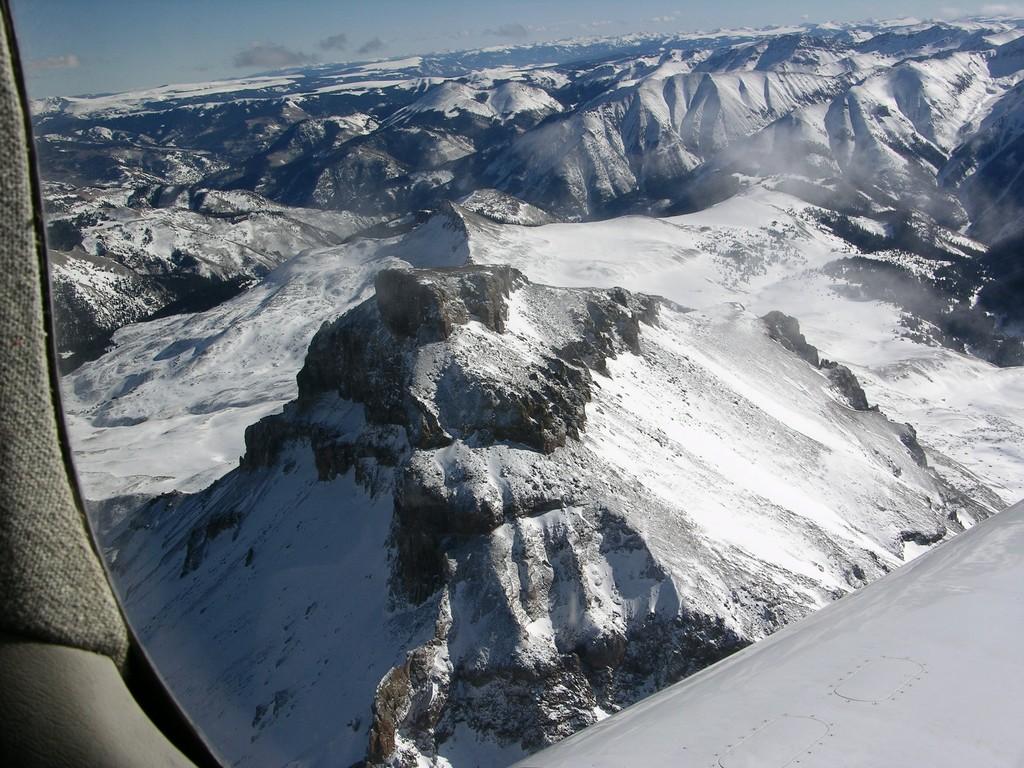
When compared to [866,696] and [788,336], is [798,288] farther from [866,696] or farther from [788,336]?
[866,696]

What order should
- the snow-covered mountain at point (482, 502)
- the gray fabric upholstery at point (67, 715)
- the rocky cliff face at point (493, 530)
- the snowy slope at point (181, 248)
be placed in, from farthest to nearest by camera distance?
the snowy slope at point (181, 248) → the rocky cliff face at point (493, 530) → the snow-covered mountain at point (482, 502) → the gray fabric upholstery at point (67, 715)

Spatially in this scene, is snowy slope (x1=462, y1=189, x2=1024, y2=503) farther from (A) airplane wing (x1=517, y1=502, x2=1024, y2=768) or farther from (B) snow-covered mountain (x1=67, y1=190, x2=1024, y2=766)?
(A) airplane wing (x1=517, y1=502, x2=1024, y2=768)

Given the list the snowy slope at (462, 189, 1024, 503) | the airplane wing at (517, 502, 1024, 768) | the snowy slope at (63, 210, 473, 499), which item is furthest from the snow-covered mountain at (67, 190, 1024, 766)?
the snowy slope at (462, 189, 1024, 503)

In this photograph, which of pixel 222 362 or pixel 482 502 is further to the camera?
pixel 222 362

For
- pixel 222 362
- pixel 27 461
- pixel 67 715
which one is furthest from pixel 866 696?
pixel 222 362

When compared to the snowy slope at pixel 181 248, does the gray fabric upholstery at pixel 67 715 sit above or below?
above

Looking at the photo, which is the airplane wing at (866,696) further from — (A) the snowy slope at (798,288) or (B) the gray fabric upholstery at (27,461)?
(A) the snowy slope at (798,288)

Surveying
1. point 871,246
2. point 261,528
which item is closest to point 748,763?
point 261,528

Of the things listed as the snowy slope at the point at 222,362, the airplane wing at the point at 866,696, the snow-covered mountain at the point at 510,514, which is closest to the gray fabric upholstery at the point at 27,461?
the airplane wing at the point at 866,696
